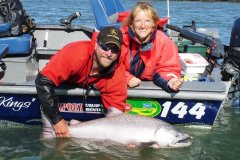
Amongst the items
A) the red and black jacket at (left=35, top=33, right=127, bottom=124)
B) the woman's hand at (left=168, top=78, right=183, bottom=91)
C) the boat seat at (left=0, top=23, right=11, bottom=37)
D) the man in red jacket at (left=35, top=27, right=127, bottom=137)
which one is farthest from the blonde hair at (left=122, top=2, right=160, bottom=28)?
the boat seat at (left=0, top=23, right=11, bottom=37)

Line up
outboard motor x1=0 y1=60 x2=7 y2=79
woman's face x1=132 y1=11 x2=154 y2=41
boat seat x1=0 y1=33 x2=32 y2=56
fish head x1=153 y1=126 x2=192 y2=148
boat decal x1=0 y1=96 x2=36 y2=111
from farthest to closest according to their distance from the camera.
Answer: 1. boat seat x1=0 y1=33 x2=32 y2=56
2. outboard motor x1=0 y1=60 x2=7 y2=79
3. boat decal x1=0 y1=96 x2=36 y2=111
4. woman's face x1=132 y1=11 x2=154 y2=41
5. fish head x1=153 y1=126 x2=192 y2=148

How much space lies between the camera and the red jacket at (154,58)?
4.92 m

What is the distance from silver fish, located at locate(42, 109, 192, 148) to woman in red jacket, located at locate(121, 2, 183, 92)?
0.46 metres

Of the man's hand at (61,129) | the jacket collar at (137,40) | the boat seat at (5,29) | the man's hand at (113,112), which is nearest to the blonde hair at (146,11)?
the jacket collar at (137,40)

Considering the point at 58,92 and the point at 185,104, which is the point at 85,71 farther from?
the point at 185,104

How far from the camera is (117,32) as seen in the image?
452 centimetres

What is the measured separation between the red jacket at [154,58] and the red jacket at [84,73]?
0.65 ft

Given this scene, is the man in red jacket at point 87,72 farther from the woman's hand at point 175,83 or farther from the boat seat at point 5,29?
the boat seat at point 5,29

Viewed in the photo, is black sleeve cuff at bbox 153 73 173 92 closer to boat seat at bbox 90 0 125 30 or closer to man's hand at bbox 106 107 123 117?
man's hand at bbox 106 107 123 117

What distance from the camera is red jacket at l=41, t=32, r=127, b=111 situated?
176 inches

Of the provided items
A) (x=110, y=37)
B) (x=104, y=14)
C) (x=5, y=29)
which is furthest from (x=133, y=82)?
(x=104, y=14)

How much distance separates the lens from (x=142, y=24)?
15.6ft

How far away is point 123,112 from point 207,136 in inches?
44.4

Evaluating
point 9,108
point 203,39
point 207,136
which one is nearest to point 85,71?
point 9,108
